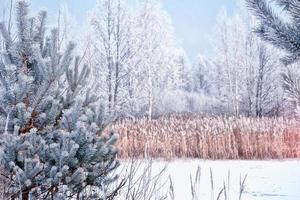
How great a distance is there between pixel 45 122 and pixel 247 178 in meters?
5.50

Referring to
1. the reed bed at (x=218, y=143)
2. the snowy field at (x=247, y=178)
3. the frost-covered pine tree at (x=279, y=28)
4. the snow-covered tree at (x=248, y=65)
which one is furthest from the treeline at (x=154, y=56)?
the frost-covered pine tree at (x=279, y=28)

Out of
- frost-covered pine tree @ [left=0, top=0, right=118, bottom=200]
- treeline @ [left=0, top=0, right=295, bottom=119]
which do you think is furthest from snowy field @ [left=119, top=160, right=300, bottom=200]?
treeline @ [left=0, top=0, right=295, bottom=119]

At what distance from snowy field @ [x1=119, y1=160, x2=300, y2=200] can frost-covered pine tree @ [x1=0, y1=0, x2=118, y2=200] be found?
1816 mm

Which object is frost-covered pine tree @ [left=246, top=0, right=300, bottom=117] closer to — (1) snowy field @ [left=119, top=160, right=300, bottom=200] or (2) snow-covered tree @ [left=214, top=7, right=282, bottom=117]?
(1) snowy field @ [left=119, top=160, right=300, bottom=200]

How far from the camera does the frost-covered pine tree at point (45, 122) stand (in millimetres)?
3088

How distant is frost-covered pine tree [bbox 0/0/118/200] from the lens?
10.1 ft

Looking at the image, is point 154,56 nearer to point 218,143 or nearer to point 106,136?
point 218,143

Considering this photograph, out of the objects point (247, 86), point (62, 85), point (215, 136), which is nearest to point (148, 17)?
point (247, 86)

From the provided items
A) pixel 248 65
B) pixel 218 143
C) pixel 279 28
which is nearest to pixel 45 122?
pixel 279 28

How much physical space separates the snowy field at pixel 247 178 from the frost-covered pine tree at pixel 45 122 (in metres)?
1.82

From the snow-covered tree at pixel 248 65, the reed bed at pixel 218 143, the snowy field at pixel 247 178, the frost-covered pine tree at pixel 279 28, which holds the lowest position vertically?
the snowy field at pixel 247 178

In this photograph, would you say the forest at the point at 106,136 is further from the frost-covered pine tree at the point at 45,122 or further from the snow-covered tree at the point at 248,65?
the snow-covered tree at the point at 248,65

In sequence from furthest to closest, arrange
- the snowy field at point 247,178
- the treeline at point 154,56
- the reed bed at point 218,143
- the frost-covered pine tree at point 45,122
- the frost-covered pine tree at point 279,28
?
the treeline at point 154,56, the reed bed at point 218,143, the snowy field at point 247,178, the frost-covered pine tree at point 279,28, the frost-covered pine tree at point 45,122

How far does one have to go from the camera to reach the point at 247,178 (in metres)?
8.23
